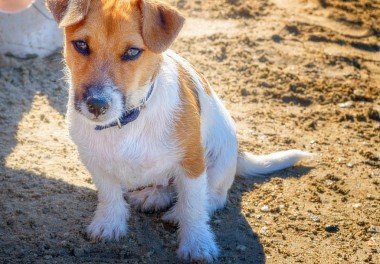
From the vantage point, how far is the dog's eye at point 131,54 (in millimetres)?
4000

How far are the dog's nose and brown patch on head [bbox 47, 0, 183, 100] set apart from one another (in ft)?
0.35

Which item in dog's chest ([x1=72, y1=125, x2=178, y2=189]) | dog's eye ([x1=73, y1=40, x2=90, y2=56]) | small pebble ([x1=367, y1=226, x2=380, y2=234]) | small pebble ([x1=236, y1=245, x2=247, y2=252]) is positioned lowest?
small pebble ([x1=236, y1=245, x2=247, y2=252])

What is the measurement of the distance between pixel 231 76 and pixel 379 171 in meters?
2.32

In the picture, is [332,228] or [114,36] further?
[332,228]

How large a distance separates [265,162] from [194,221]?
1227 mm

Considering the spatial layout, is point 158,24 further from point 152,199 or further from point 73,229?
point 73,229

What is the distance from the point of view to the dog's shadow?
15.1 ft

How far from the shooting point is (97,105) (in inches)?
151

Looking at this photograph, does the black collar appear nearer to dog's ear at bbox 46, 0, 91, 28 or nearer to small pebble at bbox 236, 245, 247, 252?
dog's ear at bbox 46, 0, 91, 28

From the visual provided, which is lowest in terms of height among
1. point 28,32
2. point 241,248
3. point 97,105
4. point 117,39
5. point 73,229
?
point 73,229

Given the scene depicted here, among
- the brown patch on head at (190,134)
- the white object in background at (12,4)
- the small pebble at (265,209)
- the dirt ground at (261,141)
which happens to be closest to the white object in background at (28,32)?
the dirt ground at (261,141)

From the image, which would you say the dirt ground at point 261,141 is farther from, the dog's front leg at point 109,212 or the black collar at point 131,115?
the black collar at point 131,115

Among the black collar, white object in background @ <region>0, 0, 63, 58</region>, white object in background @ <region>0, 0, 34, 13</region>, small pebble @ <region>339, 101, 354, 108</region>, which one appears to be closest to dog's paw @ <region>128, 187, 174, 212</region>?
the black collar

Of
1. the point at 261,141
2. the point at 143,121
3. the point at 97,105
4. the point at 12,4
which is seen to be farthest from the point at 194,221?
the point at 12,4
